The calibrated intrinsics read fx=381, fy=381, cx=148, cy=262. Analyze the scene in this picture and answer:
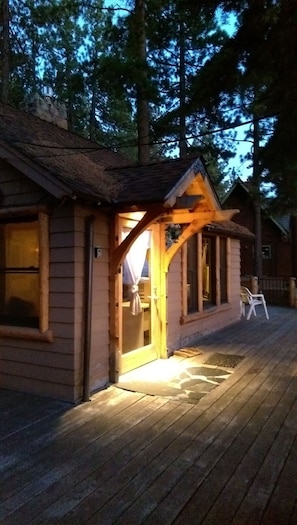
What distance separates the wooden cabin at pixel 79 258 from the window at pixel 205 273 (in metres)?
1.63

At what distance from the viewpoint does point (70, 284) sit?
4.12 m

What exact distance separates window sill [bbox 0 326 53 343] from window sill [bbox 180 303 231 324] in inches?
117

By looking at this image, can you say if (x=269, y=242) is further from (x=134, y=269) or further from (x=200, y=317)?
(x=134, y=269)

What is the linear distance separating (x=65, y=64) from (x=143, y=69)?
29.3ft

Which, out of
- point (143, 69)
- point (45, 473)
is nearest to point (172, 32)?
point (143, 69)

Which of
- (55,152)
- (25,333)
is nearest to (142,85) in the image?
(55,152)

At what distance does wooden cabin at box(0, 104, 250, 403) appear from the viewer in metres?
4.13

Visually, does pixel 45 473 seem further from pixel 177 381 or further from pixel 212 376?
pixel 212 376

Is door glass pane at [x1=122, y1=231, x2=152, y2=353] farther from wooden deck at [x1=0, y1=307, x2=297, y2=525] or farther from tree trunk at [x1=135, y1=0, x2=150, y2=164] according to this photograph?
tree trunk at [x1=135, y1=0, x2=150, y2=164]

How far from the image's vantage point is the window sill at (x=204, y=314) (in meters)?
6.79

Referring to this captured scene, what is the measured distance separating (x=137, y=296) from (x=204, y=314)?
275cm

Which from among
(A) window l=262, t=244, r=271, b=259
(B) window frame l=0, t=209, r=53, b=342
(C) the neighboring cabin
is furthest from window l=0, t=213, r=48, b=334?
(A) window l=262, t=244, r=271, b=259

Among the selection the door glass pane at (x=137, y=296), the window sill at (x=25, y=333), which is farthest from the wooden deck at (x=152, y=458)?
the door glass pane at (x=137, y=296)

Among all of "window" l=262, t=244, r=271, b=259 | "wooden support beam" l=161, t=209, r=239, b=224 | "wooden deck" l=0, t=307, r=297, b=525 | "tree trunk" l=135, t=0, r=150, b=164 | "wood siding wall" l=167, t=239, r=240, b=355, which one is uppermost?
"tree trunk" l=135, t=0, r=150, b=164
